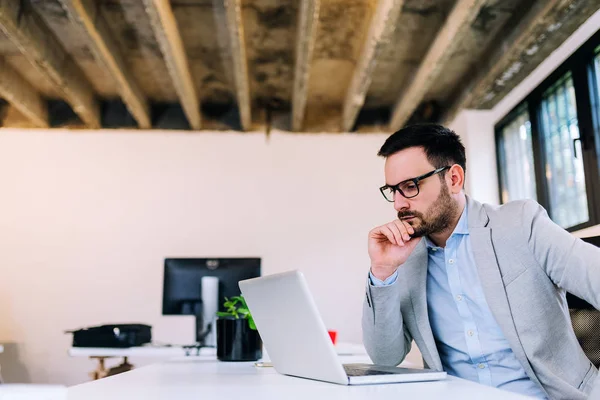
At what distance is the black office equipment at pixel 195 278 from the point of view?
276 cm

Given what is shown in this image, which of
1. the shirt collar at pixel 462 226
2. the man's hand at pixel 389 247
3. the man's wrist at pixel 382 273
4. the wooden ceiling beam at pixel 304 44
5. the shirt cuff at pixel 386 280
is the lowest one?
the shirt cuff at pixel 386 280

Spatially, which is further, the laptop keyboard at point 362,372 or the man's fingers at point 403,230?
the man's fingers at point 403,230

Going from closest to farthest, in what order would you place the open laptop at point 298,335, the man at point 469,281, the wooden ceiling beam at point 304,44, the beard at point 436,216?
1. the open laptop at point 298,335
2. the man at point 469,281
3. the beard at point 436,216
4. the wooden ceiling beam at point 304,44

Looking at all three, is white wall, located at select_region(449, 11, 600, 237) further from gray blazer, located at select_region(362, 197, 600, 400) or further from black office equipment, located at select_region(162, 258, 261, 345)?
gray blazer, located at select_region(362, 197, 600, 400)

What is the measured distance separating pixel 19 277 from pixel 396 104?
357 centimetres

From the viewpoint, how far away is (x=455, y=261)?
5.04 feet

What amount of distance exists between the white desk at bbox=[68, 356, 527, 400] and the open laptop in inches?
1.0

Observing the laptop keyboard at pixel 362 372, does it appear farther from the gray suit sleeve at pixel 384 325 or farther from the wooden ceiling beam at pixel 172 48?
the wooden ceiling beam at pixel 172 48

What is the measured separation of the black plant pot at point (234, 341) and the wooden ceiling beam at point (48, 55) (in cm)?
251

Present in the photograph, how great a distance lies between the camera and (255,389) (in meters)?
1.02

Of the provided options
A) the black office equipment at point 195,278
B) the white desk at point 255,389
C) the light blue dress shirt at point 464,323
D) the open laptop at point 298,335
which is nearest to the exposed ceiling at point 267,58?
the black office equipment at point 195,278

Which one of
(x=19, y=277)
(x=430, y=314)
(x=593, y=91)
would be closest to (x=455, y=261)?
(x=430, y=314)

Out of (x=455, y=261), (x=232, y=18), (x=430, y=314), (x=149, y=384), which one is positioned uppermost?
(x=232, y=18)

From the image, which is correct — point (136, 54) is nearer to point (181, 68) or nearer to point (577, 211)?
point (181, 68)
